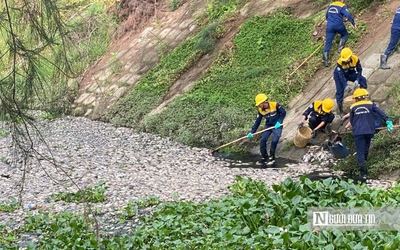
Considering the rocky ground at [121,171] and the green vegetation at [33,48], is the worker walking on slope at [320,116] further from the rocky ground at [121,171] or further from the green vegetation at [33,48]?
the green vegetation at [33,48]

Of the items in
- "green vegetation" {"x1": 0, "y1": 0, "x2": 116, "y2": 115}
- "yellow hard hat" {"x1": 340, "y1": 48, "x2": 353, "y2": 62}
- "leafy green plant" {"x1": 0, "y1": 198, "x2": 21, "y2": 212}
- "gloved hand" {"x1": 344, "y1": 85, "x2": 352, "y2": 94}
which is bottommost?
"gloved hand" {"x1": 344, "y1": 85, "x2": 352, "y2": 94}

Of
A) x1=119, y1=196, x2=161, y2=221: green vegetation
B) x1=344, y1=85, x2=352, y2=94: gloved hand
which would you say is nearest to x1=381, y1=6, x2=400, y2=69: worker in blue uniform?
x1=344, y1=85, x2=352, y2=94: gloved hand

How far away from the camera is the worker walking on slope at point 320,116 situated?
11609 millimetres

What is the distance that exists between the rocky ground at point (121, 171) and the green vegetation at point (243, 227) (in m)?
0.83

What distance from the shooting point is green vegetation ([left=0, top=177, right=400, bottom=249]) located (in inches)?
218

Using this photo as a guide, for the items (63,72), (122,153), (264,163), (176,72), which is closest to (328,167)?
(264,163)

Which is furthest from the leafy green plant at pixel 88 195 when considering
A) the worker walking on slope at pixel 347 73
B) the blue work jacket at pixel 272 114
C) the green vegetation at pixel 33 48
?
the worker walking on slope at pixel 347 73

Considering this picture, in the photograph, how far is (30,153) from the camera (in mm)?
6152

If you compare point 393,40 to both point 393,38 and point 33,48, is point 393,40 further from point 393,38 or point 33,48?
point 33,48

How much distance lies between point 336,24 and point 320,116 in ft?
10.2

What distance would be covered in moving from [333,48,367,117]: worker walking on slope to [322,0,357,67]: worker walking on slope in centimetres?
197

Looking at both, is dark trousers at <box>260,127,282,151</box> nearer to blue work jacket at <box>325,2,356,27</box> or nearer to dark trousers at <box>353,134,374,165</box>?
dark trousers at <box>353,134,374,165</box>

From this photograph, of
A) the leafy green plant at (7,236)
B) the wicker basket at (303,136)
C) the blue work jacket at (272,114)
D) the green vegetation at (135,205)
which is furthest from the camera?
the blue work jacket at (272,114)

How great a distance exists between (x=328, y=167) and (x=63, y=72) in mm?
6799
